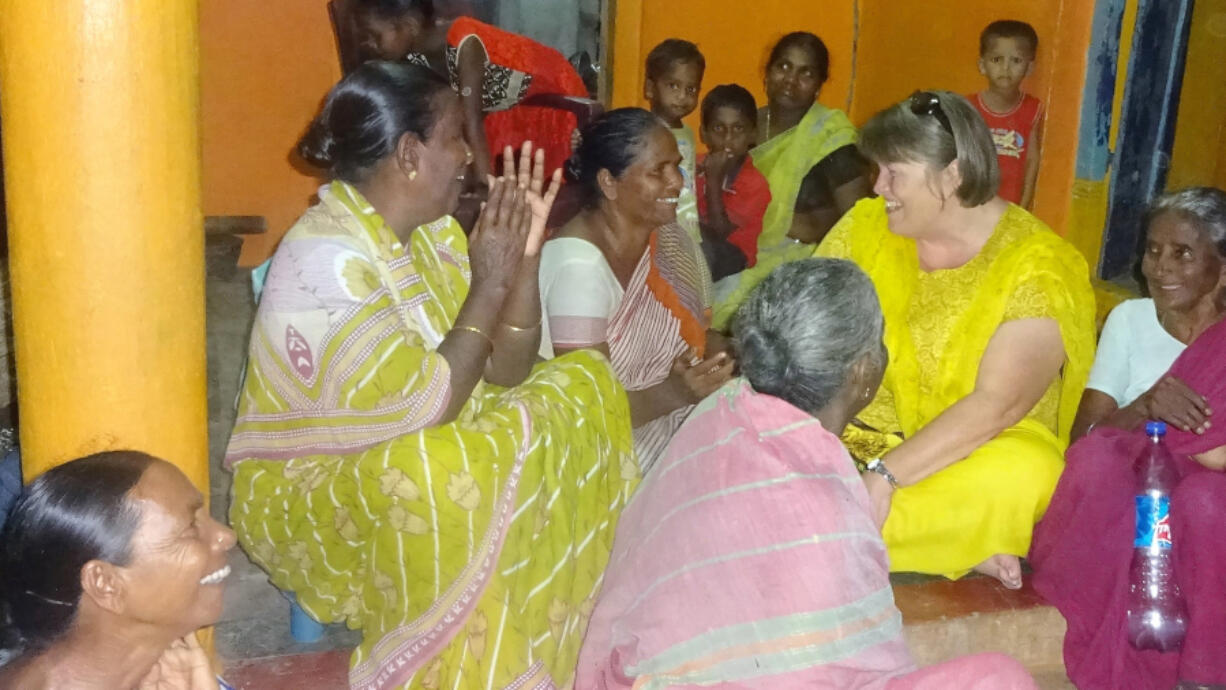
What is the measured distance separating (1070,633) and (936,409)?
Result: 2.23ft

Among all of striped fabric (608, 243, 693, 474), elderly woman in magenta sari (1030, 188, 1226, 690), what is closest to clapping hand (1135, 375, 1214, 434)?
elderly woman in magenta sari (1030, 188, 1226, 690)

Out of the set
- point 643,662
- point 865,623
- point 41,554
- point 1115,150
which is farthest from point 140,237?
point 1115,150

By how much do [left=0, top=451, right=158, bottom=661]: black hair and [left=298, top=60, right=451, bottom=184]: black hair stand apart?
1.22 meters

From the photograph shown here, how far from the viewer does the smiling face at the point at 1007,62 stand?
5.62 meters

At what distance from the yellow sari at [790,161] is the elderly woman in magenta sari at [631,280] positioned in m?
1.70

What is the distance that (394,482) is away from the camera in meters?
2.69

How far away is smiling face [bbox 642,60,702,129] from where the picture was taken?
5.81 metres

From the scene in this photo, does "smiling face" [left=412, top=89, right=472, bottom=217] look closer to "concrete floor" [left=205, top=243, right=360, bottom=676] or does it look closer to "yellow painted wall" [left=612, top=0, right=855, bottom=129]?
"concrete floor" [left=205, top=243, right=360, bottom=676]

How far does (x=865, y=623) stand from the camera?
7.28 ft


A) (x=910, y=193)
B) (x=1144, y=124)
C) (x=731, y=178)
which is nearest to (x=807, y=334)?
(x=910, y=193)

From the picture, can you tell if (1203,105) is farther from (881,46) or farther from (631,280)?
(631,280)

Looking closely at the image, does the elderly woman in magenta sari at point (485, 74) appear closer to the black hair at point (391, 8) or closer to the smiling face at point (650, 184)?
the black hair at point (391, 8)

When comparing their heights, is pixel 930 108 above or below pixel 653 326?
above

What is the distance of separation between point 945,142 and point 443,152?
4.11 ft
